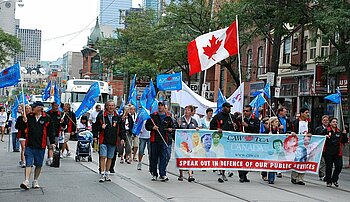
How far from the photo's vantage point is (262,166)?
13.8 meters

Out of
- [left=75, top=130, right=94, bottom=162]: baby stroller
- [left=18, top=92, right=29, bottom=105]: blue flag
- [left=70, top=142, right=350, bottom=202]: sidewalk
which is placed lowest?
[left=70, top=142, right=350, bottom=202]: sidewalk

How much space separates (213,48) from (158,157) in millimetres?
4480

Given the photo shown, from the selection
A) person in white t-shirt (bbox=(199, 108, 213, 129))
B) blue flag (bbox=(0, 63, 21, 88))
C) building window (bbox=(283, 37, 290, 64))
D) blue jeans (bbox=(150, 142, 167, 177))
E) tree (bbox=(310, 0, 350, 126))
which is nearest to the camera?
blue jeans (bbox=(150, 142, 167, 177))

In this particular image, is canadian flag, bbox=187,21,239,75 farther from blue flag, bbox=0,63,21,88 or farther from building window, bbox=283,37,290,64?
building window, bbox=283,37,290,64

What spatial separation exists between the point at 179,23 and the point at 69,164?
17.7 meters

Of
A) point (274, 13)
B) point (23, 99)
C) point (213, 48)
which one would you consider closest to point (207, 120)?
point (213, 48)

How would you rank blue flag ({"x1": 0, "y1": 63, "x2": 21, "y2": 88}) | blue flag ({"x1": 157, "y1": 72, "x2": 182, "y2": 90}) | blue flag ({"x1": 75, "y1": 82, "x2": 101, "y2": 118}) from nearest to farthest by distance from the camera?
blue flag ({"x1": 0, "y1": 63, "x2": 21, "y2": 88}), blue flag ({"x1": 75, "y1": 82, "x2": 101, "y2": 118}), blue flag ({"x1": 157, "y1": 72, "x2": 182, "y2": 90})

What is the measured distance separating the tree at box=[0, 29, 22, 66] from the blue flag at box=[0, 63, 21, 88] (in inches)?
1500

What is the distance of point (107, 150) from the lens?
12.7 meters

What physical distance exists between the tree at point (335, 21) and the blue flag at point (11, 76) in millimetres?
9777

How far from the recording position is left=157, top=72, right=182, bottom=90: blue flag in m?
19.9

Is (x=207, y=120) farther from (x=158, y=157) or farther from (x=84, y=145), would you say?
(x=84, y=145)

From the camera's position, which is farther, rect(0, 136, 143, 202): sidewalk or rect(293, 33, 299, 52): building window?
rect(293, 33, 299, 52): building window

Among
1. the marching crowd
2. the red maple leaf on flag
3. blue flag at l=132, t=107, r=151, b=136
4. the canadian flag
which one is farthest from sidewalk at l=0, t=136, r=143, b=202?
the red maple leaf on flag
